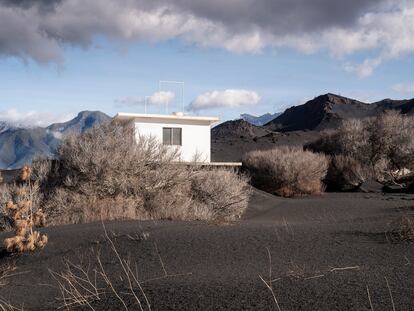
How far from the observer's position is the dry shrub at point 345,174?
38.4m

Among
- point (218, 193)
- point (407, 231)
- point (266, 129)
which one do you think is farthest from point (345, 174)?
point (266, 129)

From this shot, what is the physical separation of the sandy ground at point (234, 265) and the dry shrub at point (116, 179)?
23.5 ft

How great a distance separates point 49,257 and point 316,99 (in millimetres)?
108466

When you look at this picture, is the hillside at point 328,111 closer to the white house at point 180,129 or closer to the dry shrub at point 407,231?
the white house at point 180,129

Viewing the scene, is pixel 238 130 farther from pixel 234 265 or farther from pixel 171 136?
pixel 234 265

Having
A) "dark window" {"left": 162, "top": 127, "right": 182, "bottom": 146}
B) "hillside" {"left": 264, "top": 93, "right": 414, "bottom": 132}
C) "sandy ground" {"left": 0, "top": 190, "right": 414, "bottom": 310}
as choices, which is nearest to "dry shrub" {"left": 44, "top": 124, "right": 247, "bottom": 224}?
"sandy ground" {"left": 0, "top": 190, "right": 414, "bottom": 310}

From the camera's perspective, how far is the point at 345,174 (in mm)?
38688

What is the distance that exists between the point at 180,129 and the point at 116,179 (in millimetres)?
12793

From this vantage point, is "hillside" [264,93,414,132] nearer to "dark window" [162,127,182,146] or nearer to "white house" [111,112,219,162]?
"white house" [111,112,219,162]

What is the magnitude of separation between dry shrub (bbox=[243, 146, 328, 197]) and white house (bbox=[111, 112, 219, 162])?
22.2 ft

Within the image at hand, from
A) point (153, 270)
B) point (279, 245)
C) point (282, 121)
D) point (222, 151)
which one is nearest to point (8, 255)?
point (153, 270)

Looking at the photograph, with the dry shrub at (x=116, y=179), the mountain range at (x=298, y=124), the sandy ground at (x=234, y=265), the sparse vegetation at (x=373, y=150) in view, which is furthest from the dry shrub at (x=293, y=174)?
the sandy ground at (x=234, y=265)

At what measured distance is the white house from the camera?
30.3 m

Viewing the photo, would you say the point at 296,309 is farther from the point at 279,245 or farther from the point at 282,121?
the point at 282,121
